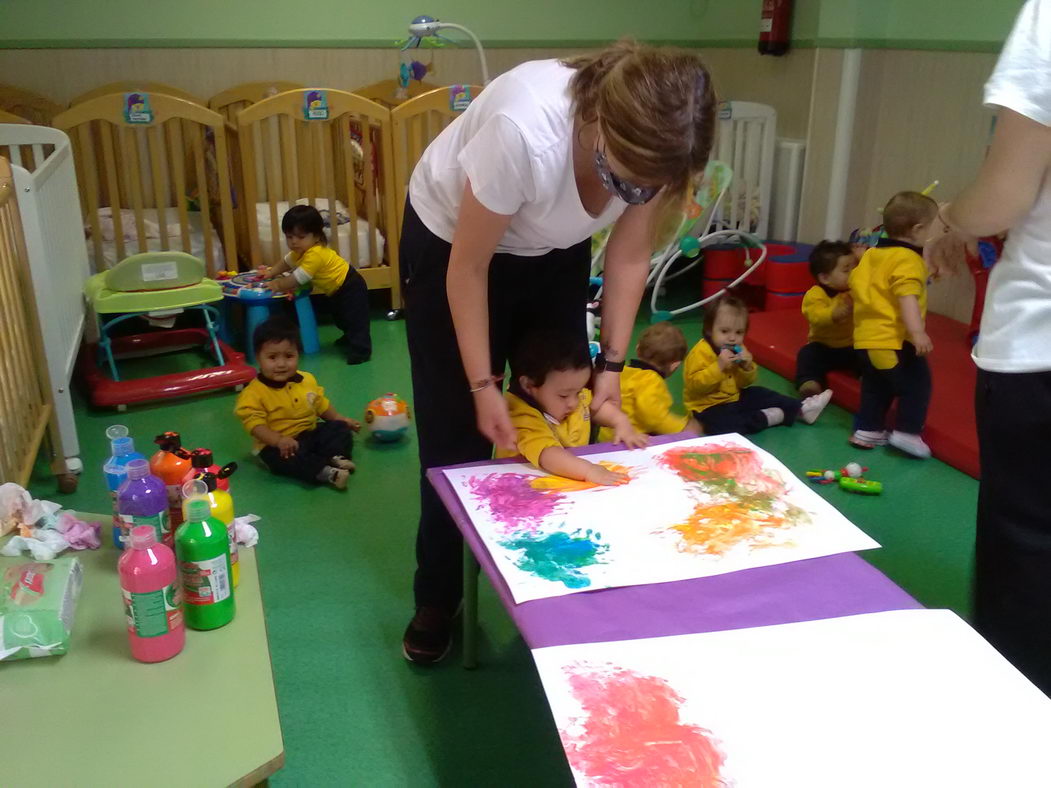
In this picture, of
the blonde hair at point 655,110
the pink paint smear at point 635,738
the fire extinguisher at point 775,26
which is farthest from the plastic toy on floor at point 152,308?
the fire extinguisher at point 775,26

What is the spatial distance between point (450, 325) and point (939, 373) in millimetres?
2252

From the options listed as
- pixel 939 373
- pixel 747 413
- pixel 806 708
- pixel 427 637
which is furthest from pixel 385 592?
pixel 939 373

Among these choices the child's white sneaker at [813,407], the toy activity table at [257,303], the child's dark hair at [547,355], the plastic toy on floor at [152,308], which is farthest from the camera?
the toy activity table at [257,303]

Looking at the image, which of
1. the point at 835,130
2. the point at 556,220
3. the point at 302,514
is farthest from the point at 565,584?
the point at 835,130

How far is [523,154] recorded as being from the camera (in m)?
1.25

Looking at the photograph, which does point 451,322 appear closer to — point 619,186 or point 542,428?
point 542,428

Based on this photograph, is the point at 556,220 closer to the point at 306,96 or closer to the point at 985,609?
the point at 985,609

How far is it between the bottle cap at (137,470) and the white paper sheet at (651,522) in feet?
1.52

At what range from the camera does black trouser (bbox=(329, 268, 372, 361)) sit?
362 centimetres

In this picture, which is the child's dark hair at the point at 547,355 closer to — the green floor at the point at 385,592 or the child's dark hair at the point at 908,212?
the green floor at the point at 385,592

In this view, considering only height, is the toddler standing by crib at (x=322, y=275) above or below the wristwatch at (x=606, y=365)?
below

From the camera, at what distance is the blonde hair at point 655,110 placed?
113 cm

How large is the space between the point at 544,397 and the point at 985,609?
762 millimetres

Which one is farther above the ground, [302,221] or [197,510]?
[197,510]
